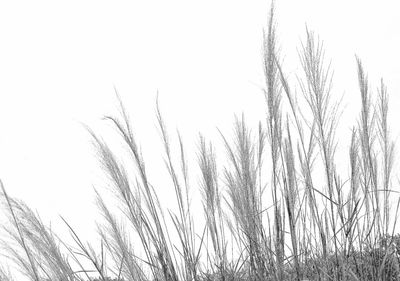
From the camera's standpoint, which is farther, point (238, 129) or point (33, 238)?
point (238, 129)

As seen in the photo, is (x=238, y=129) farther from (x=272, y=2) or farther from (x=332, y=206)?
(x=272, y=2)

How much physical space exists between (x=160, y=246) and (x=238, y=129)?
3.15 ft

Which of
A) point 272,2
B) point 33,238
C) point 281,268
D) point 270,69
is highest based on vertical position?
point 272,2

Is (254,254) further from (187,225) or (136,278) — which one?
(136,278)

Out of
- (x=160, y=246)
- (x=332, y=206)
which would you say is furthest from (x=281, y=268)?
(x=160, y=246)

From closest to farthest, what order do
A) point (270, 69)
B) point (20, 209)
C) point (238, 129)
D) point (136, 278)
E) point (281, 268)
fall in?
1. point (20, 209)
2. point (270, 69)
3. point (281, 268)
4. point (136, 278)
5. point (238, 129)

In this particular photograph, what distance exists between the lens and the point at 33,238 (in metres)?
2.12

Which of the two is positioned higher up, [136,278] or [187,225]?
[187,225]

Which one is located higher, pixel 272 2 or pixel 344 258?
pixel 272 2

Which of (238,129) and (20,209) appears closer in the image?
(20,209)

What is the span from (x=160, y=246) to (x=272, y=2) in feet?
3.84

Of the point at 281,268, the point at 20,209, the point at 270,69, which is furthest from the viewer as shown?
the point at 281,268

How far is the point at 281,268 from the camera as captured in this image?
8.07 ft

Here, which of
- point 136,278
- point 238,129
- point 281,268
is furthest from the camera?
point 238,129
